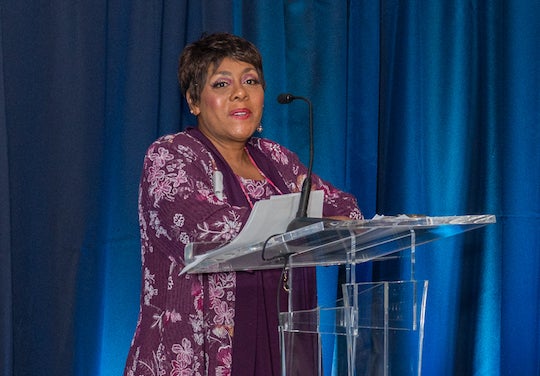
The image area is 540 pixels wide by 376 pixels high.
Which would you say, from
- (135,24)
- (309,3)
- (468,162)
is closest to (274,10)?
(309,3)

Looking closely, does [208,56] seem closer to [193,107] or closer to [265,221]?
[193,107]

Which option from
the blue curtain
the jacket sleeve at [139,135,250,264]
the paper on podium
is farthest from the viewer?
the blue curtain

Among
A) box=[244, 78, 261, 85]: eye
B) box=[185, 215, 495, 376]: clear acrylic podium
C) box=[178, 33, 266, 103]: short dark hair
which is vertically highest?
box=[178, 33, 266, 103]: short dark hair

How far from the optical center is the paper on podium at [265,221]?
1640 millimetres

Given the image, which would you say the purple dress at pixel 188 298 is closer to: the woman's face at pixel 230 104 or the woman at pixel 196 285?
the woman at pixel 196 285

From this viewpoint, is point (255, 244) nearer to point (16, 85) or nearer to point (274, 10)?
point (16, 85)

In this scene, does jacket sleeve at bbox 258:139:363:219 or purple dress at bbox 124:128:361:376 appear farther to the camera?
jacket sleeve at bbox 258:139:363:219

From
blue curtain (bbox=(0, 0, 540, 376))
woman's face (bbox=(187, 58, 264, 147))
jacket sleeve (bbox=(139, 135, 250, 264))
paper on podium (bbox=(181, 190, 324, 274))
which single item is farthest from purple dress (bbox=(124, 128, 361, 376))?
blue curtain (bbox=(0, 0, 540, 376))

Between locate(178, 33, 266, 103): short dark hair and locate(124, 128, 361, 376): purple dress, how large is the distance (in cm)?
32

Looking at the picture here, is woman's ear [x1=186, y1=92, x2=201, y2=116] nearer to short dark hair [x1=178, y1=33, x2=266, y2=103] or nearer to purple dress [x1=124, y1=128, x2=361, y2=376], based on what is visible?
short dark hair [x1=178, y1=33, x2=266, y2=103]

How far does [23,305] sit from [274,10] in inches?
63.0

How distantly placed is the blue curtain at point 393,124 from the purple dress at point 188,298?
64 cm

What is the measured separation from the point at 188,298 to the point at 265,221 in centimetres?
60

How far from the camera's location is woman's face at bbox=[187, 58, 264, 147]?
2.52 meters
